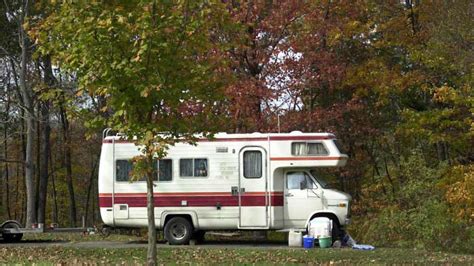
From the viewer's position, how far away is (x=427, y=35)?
74.1ft

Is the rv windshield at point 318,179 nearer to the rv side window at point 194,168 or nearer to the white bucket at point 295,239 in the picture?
the white bucket at point 295,239

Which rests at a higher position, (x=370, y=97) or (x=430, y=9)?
(x=430, y=9)

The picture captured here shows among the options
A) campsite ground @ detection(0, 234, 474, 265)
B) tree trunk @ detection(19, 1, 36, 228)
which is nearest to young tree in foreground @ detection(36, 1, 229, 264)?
campsite ground @ detection(0, 234, 474, 265)

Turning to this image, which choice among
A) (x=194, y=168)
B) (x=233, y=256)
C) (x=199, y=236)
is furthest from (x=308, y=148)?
(x=233, y=256)

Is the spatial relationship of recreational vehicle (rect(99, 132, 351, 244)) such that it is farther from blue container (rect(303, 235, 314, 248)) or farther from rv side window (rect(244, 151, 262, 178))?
blue container (rect(303, 235, 314, 248))

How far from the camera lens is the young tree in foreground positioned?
34.2 ft

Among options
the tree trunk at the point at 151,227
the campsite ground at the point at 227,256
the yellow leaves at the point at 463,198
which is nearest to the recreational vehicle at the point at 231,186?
the campsite ground at the point at 227,256

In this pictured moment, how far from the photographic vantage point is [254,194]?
57.3ft

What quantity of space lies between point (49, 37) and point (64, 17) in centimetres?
72

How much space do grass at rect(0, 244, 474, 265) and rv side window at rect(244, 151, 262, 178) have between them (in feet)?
8.57

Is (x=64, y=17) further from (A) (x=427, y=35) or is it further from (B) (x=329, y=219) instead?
(A) (x=427, y=35)

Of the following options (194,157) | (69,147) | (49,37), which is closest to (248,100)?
(194,157)

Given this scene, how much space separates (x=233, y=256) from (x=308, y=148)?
14.8 ft

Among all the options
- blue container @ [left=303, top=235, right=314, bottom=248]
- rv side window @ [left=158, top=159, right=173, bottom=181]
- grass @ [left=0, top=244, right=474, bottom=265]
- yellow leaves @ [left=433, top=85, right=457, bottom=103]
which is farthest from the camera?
yellow leaves @ [left=433, top=85, right=457, bottom=103]
